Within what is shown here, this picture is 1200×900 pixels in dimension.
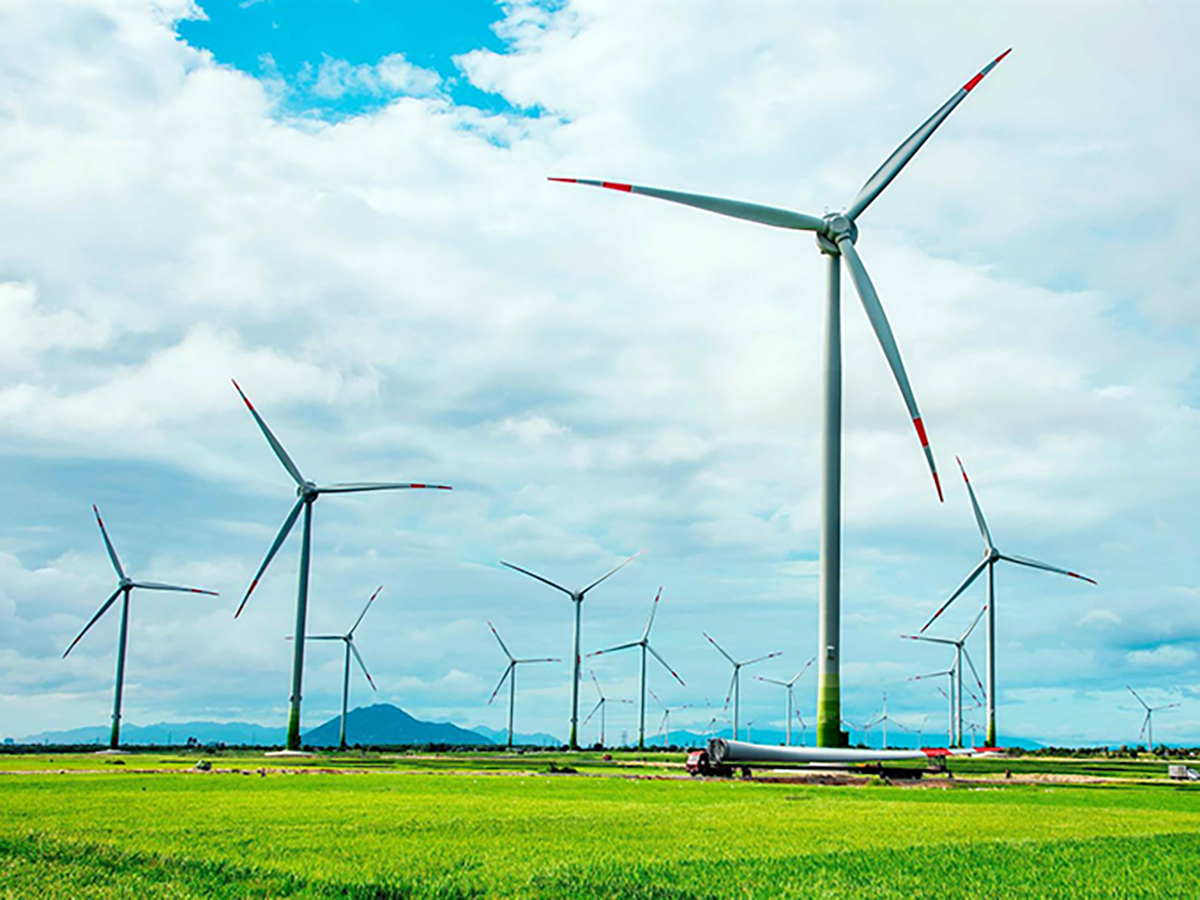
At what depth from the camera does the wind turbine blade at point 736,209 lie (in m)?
67.0

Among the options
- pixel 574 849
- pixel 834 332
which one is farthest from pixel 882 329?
pixel 574 849

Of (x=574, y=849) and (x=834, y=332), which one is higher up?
(x=834, y=332)

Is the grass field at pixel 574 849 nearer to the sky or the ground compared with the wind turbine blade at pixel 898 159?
nearer to the ground

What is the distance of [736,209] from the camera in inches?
2773

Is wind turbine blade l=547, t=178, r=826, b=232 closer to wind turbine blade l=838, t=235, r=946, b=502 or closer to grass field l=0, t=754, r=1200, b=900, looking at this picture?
wind turbine blade l=838, t=235, r=946, b=502

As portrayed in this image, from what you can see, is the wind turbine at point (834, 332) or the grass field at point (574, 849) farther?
the wind turbine at point (834, 332)

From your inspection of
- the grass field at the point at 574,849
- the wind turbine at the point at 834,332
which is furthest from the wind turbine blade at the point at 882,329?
the grass field at the point at 574,849

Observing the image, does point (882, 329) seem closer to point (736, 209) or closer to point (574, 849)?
point (736, 209)

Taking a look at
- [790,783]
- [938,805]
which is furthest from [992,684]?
[938,805]

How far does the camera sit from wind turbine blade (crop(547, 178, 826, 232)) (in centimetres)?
6700

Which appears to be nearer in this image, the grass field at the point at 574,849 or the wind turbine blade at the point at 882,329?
the grass field at the point at 574,849

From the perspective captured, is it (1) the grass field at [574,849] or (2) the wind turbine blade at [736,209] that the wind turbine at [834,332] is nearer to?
(2) the wind turbine blade at [736,209]

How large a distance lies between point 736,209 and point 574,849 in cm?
5785

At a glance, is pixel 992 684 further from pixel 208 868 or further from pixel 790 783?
pixel 208 868
